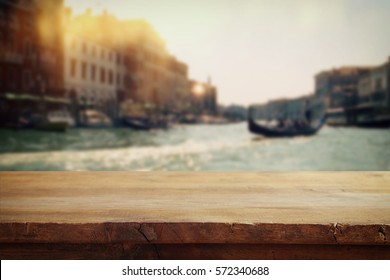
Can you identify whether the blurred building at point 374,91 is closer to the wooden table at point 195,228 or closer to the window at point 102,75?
the wooden table at point 195,228

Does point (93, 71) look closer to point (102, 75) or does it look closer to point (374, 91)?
point (102, 75)

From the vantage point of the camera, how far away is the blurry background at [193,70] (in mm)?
2873

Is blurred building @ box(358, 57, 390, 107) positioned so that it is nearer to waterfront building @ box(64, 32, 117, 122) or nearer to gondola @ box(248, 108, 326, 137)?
waterfront building @ box(64, 32, 117, 122)

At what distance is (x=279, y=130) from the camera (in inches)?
546

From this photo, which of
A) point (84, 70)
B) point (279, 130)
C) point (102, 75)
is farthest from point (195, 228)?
point (279, 130)

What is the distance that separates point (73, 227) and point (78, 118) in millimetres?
10307

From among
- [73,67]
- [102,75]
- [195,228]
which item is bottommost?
[195,228]

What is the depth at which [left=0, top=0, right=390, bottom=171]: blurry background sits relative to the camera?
2.87 metres

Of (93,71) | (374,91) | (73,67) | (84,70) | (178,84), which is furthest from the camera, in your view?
(73,67)

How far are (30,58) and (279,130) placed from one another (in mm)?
8800

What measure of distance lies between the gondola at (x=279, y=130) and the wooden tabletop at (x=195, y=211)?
1264cm

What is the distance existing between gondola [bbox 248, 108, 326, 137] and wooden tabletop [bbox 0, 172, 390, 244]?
12641 mm

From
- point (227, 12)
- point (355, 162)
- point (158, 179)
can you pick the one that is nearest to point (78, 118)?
point (355, 162)

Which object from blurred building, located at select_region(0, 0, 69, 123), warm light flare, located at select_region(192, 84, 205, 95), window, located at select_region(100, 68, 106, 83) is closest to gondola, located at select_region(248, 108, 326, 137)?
window, located at select_region(100, 68, 106, 83)
